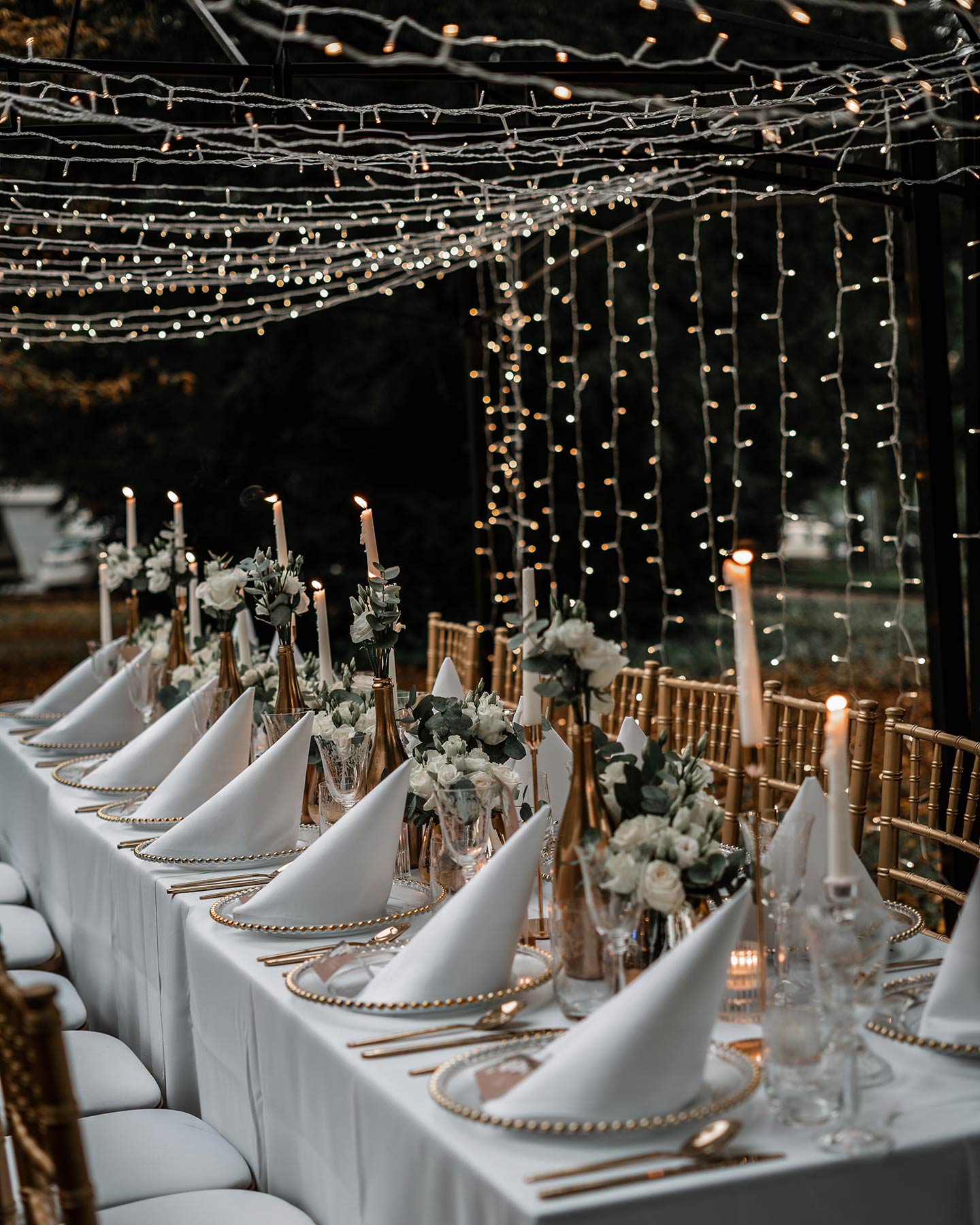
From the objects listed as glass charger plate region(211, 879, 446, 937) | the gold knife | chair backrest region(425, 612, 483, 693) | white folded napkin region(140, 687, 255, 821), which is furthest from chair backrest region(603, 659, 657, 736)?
the gold knife

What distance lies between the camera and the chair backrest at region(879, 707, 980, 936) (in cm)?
234

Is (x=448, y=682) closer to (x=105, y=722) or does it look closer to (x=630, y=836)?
(x=105, y=722)

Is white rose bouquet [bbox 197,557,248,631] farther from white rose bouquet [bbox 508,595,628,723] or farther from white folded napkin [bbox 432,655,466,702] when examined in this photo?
white rose bouquet [bbox 508,595,628,723]

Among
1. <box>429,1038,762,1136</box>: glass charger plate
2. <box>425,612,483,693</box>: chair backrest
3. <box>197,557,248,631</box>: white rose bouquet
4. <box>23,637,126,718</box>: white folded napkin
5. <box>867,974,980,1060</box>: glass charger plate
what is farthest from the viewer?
<box>425,612,483,693</box>: chair backrest

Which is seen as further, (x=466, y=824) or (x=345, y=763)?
(x=345, y=763)

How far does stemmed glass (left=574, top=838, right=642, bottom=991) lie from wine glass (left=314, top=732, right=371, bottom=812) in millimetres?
897

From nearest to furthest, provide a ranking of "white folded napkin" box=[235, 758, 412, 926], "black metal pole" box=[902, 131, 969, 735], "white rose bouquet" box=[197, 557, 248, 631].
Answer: "white folded napkin" box=[235, 758, 412, 926] < "white rose bouquet" box=[197, 557, 248, 631] < "black metal pole" box=[902, 131, 969, 735]

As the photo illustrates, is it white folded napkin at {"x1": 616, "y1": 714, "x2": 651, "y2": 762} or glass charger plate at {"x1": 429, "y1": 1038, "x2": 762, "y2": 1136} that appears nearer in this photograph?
glass charger plate at {"x1": 429, "y1": 1038, "x2": 762, "y2": 1136}

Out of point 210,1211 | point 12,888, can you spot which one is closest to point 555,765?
point 210,1211

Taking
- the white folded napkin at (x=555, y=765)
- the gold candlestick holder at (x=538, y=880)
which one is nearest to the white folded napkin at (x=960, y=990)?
the gold candlestick holder at (x=538, y=880)

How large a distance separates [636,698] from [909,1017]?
2.01m

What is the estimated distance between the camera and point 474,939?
1640 millimetres

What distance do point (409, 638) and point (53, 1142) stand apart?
10304 millimetres

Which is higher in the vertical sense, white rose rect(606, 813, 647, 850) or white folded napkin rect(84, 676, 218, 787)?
white rose rect(606, 813, 647, 850)
